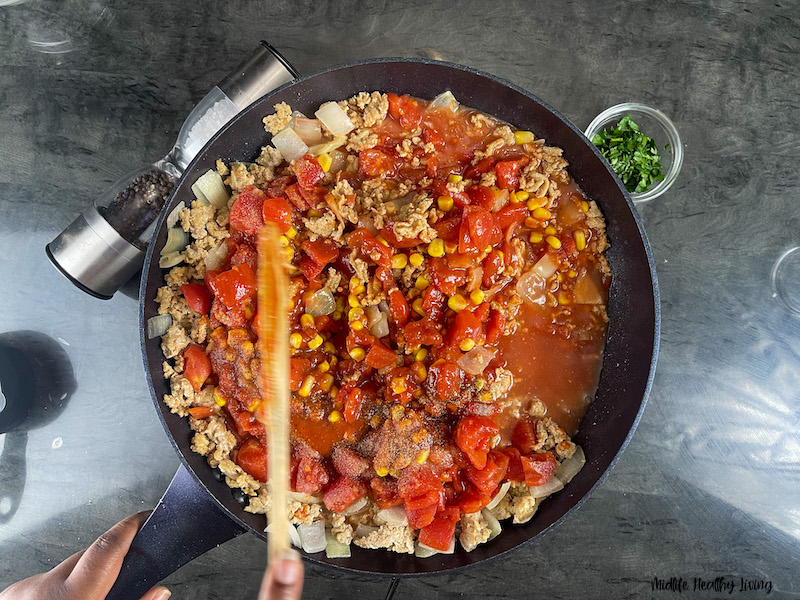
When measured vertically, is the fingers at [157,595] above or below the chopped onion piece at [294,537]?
below

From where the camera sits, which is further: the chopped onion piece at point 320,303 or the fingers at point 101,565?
the chopped onion piece at point 320,303

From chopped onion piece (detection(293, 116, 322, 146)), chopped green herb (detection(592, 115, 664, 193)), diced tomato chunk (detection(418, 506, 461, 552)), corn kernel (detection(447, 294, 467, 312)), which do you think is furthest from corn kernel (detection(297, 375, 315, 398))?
chopped green herb (detection(592, 115, 664, 193))

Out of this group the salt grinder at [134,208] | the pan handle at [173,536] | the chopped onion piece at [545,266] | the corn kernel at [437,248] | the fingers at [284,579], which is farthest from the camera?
the salt grinder at [134,208]

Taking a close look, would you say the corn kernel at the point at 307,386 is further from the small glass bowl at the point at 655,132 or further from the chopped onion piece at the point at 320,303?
the small glass bowl at the point at 655,132

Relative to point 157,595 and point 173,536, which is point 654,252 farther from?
point 157,595

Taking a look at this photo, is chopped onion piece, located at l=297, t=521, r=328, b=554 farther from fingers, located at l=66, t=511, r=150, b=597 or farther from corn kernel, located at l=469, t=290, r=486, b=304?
corn kernel, located at l=469, t=290, r=486, b=304

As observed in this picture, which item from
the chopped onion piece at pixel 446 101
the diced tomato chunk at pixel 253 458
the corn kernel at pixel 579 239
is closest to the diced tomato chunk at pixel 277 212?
the chopped onion piece at pixel 446 101

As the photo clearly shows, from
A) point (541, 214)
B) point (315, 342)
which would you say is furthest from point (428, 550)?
point (541, 214)
